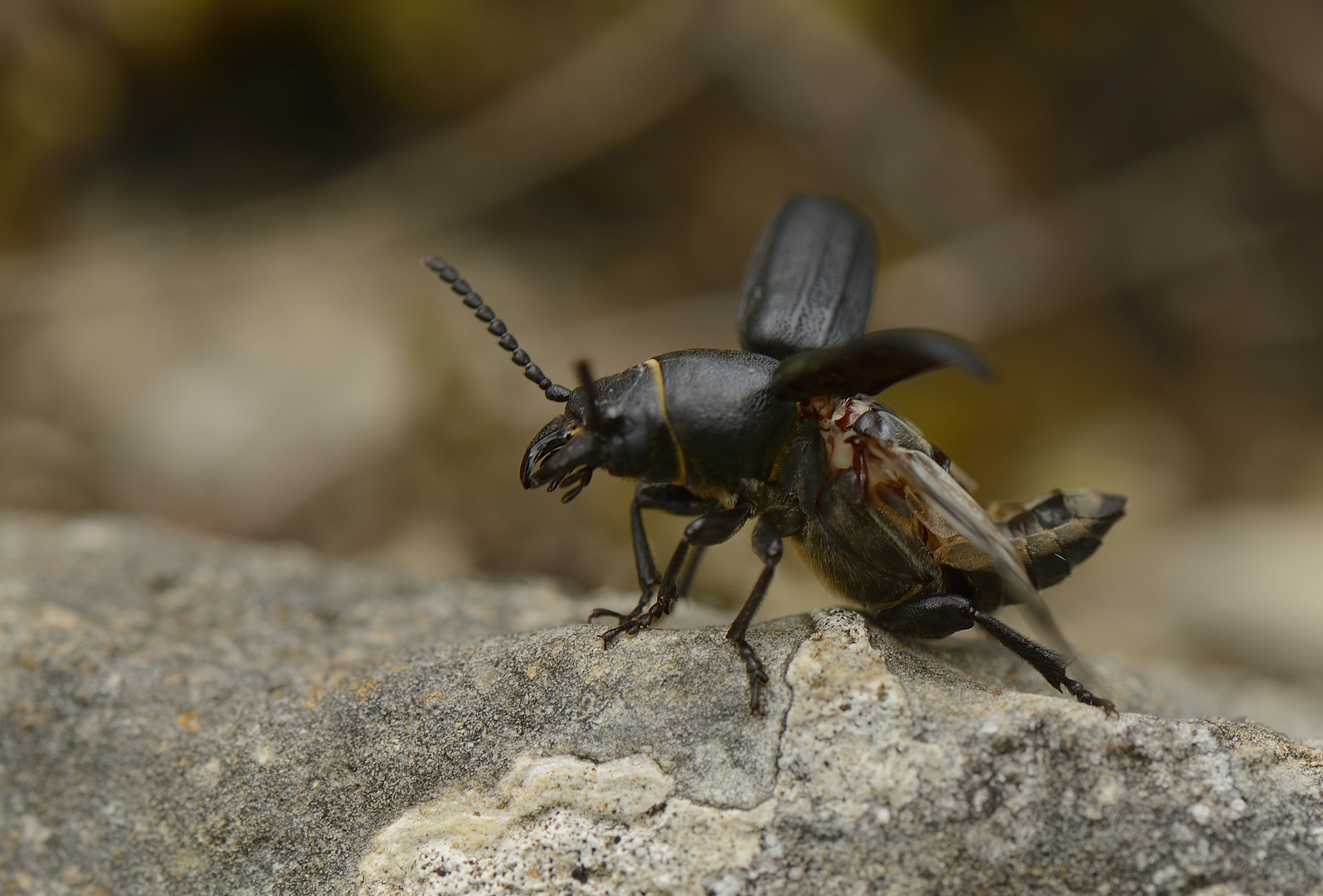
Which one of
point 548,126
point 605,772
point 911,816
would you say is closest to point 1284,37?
point 548,126

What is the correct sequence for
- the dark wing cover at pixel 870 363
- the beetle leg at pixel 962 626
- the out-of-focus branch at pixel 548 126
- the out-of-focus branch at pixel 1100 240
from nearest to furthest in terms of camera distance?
the dark wing cover at pixel 870 363
the beetle leg at pixel 962 626
the out-of-focus branch at pixel 1100 240
the out-of-focus branch at pixel 548 126

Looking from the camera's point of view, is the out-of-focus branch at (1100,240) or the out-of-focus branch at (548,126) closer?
the out-of-focus branch at (1100,240)

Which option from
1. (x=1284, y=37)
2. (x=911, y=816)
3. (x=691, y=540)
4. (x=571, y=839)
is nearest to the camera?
(x=911, y=816)

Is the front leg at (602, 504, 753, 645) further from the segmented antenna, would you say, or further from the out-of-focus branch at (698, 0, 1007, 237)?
the out-of-focus branch at (698, 0, 1007, 237)

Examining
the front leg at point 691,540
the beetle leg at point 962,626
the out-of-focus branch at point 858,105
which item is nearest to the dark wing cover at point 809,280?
the front leg at point 691,540

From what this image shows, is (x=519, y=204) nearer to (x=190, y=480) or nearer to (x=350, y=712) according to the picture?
(x=190, y=480)

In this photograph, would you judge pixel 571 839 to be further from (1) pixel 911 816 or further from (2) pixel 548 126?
(2) pixel 548 126

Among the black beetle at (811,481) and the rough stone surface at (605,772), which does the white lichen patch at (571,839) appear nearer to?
the rough stone surface at (605,772)

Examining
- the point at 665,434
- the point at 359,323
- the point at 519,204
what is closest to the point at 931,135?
the point at 519,204
